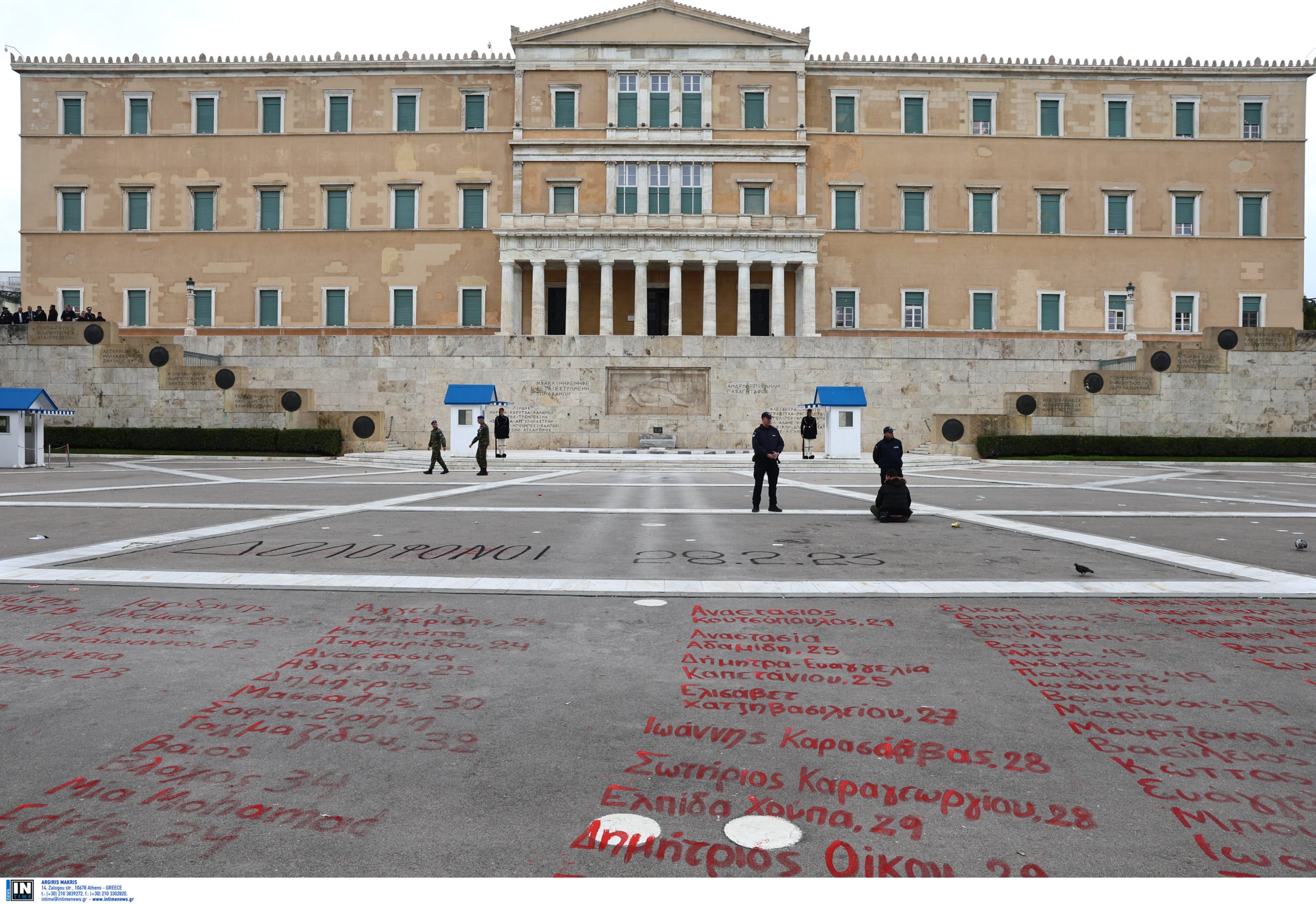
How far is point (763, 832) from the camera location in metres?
3.30

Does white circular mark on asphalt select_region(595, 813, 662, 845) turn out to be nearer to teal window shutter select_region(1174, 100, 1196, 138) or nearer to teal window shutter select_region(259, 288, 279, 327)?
teal window shutter select_region(259, 288, 279, 327)

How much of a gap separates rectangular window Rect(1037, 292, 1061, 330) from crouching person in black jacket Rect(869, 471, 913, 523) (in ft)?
133

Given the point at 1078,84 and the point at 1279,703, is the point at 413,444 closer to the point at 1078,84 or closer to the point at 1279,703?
the point at 1279,703

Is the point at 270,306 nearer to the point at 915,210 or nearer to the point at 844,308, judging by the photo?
the point at 844,308

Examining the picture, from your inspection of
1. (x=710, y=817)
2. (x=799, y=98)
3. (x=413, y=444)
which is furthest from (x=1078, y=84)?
(x=710, y=817)

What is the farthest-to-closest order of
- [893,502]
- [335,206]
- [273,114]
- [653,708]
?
1. [273,114]
2. [335,206]
3. [893,502]
4. [653,708]

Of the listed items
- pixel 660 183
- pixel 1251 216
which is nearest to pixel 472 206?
pixel 660 183

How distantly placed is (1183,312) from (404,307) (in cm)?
4485

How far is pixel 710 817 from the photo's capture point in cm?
340

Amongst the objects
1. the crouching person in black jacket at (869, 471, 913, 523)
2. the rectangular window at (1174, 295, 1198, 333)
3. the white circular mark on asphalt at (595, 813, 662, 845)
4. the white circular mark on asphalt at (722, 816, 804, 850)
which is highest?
the rectangular window at (1174, 295, 1198, 333)

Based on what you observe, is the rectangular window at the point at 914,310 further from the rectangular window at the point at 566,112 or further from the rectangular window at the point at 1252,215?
the rectangular window at the point at 566,112

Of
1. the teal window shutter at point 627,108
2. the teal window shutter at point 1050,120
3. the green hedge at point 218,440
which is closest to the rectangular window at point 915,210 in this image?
the teal window shutter at point 1050,120

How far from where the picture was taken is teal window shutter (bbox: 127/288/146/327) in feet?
163

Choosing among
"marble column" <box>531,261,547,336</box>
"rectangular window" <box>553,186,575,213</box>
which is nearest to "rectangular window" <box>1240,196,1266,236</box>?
"rectangular window" <box>553,186,575,213</box>
